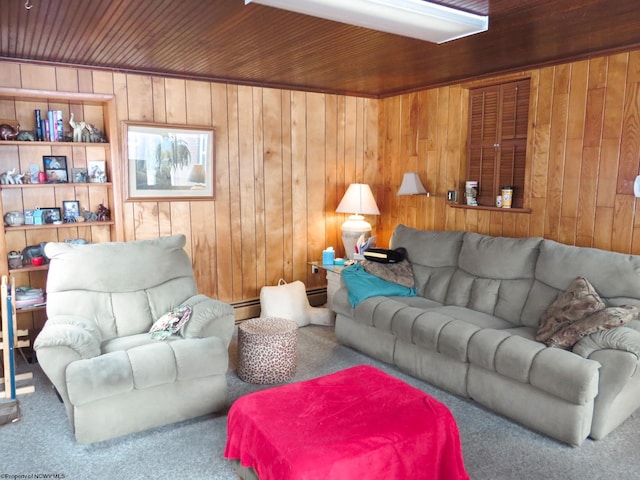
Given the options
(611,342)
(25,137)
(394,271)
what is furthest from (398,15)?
(25,137)

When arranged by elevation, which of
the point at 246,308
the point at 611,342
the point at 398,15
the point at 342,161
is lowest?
the point at 246,308

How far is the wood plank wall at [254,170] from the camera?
4.31 m

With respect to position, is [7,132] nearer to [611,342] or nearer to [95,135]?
[95,135]

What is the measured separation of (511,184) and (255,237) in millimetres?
2377

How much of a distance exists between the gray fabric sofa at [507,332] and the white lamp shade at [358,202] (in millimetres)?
530

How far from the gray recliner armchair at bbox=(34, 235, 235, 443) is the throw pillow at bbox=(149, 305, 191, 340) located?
0.04m

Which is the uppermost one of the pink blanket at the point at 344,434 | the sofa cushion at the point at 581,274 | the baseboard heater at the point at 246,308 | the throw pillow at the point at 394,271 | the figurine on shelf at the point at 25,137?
the figurine on shelf at the point at 25,137

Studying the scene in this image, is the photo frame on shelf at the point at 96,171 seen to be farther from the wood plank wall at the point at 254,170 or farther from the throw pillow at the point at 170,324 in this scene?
the throw pillow at the point at 170,324

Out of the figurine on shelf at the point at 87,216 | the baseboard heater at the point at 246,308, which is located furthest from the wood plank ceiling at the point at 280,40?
the baseboard heater at the point at 246,308

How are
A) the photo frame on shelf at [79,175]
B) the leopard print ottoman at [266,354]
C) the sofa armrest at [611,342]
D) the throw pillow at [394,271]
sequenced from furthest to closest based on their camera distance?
the throw pillow at [394,271], the photo frame on shelf at [79,175], the leopard print ottoman at [266,354], the sofa armrest at [611,342]

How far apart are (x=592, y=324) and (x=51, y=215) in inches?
153

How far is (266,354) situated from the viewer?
344 cm

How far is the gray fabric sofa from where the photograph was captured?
2672 mm

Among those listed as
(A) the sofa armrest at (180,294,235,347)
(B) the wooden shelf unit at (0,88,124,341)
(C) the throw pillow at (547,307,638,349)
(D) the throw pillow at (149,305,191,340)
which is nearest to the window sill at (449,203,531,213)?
(C) the throw pillow at (547,307,638,349)
